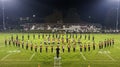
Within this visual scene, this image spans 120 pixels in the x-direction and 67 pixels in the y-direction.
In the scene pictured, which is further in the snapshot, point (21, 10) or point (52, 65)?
point (21, 10)

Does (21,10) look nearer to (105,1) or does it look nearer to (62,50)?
(105,1)

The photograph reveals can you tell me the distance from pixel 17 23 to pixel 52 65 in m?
47.2

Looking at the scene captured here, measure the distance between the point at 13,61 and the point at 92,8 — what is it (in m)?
45.7

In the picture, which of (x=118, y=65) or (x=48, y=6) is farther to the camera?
(x=48, y=6)

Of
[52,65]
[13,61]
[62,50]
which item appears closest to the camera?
[52,65]

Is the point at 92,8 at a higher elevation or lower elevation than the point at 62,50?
higher

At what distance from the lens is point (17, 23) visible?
62875 millimetres

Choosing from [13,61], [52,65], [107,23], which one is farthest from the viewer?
[107,23]

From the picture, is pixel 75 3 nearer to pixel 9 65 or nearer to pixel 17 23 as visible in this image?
pixel 17 23

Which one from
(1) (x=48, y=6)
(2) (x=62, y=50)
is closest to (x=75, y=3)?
(1) (x=48, y=6)

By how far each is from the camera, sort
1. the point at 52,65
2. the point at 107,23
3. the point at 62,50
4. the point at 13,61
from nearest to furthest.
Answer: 1. the point at 52,65
2. the point at 13,61
3. the point at 62,50
4. the point at 107,23

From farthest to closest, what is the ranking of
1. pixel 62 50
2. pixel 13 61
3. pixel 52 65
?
pixel 62 50 < pixel 13 61 < pixel 52 65

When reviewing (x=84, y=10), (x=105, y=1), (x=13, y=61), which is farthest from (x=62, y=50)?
(x=105, y=1)

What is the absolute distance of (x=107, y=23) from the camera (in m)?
61.9
